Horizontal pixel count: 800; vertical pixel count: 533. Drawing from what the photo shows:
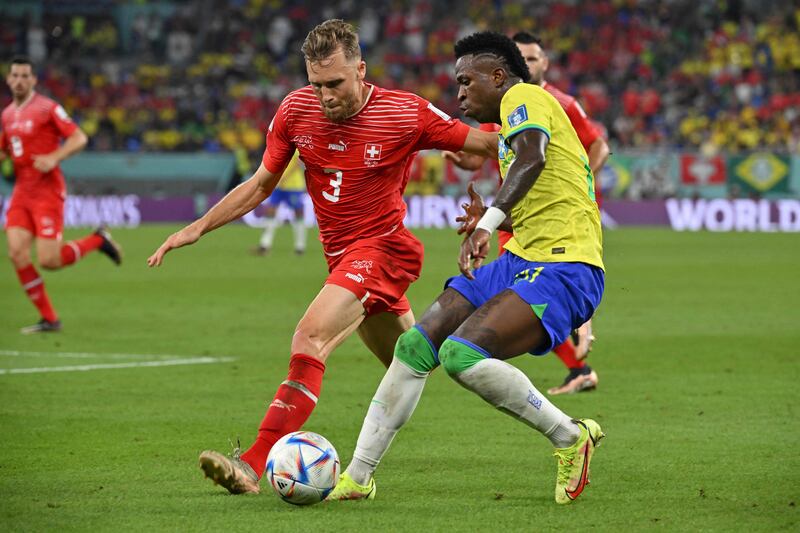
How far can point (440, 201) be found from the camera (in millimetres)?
30656

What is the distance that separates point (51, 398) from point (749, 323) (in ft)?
24.8

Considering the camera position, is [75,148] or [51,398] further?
[75,148]

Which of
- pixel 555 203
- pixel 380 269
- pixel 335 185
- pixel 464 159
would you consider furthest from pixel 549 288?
pixel 464 159

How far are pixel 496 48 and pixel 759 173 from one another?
24.5 meters

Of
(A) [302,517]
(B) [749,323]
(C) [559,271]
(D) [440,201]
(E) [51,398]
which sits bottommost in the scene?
(D) [440,201]

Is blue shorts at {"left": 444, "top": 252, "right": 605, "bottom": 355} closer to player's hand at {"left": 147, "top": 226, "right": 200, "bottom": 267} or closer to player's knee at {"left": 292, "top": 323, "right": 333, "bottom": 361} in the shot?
player's knee at {"left": 292, "top": 323, "right": 333, "bottom": 361}

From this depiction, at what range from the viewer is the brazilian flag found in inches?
1142

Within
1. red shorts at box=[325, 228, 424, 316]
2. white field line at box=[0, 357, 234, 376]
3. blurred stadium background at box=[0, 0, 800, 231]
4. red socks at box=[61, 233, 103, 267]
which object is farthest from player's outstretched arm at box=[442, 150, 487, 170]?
blurred stadium background at box=[0, 0, 800, 231]

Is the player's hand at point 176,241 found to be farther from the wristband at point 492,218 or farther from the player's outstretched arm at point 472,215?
the wristband at point 492,218

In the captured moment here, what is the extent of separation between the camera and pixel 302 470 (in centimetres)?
560

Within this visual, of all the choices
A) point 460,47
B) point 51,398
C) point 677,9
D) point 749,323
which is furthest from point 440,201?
point 460,47

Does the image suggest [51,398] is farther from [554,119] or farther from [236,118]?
[236,118]

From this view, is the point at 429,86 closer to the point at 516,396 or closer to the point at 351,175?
the point at 351,175

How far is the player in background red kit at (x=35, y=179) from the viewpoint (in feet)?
43.2
